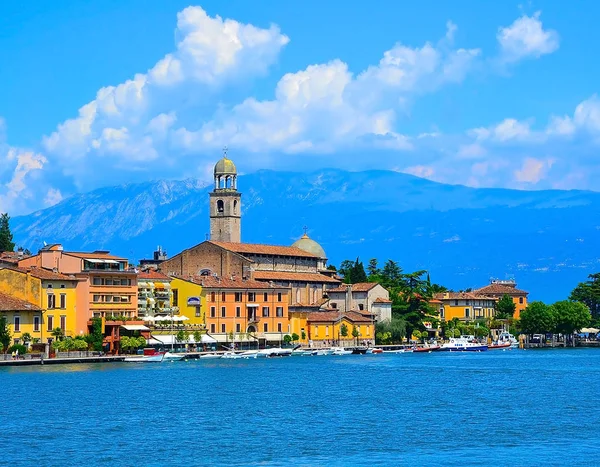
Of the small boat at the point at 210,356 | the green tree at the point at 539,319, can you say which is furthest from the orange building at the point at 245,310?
the green tree at the point at 539,319

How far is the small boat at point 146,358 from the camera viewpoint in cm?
8331

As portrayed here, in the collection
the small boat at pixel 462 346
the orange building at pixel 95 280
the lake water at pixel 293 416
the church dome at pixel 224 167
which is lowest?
the lake water at pixel 293 416

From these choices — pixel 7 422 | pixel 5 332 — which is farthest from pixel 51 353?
pixel 7 422

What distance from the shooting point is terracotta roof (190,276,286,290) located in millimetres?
98188

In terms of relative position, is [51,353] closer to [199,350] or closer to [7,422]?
[199,350]

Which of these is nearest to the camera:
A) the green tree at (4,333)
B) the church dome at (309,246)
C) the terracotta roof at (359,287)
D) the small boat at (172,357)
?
the green tree at (4,333)

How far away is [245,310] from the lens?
101750 mm

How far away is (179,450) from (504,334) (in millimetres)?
95752

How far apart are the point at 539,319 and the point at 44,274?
57.2m

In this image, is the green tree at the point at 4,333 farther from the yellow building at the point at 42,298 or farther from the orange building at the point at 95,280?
the orange building at the point at 95,280

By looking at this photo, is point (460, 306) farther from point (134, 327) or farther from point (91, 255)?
point (91, 255)

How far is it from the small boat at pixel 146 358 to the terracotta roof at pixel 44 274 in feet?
21.6

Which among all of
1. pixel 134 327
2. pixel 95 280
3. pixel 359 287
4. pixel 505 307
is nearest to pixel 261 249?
pixel 359 287

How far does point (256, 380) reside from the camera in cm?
6938
